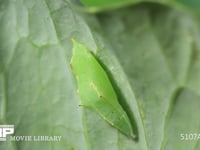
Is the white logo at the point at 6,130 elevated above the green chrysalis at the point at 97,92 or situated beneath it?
situated beneath

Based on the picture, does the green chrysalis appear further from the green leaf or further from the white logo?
the white logo

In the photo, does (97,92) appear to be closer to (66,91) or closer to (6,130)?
(66,91)

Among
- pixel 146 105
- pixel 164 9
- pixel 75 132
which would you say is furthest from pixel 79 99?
pixel 164 9

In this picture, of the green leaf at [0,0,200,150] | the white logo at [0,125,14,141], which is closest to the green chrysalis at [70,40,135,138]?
the green leaf at [0,0,200,150]

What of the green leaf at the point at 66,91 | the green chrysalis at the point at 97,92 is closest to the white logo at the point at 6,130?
the green leaf at the point at 66,91

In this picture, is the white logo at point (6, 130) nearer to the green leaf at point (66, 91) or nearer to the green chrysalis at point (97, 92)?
the green leaf at point (66, 91)

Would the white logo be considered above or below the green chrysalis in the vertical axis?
below
